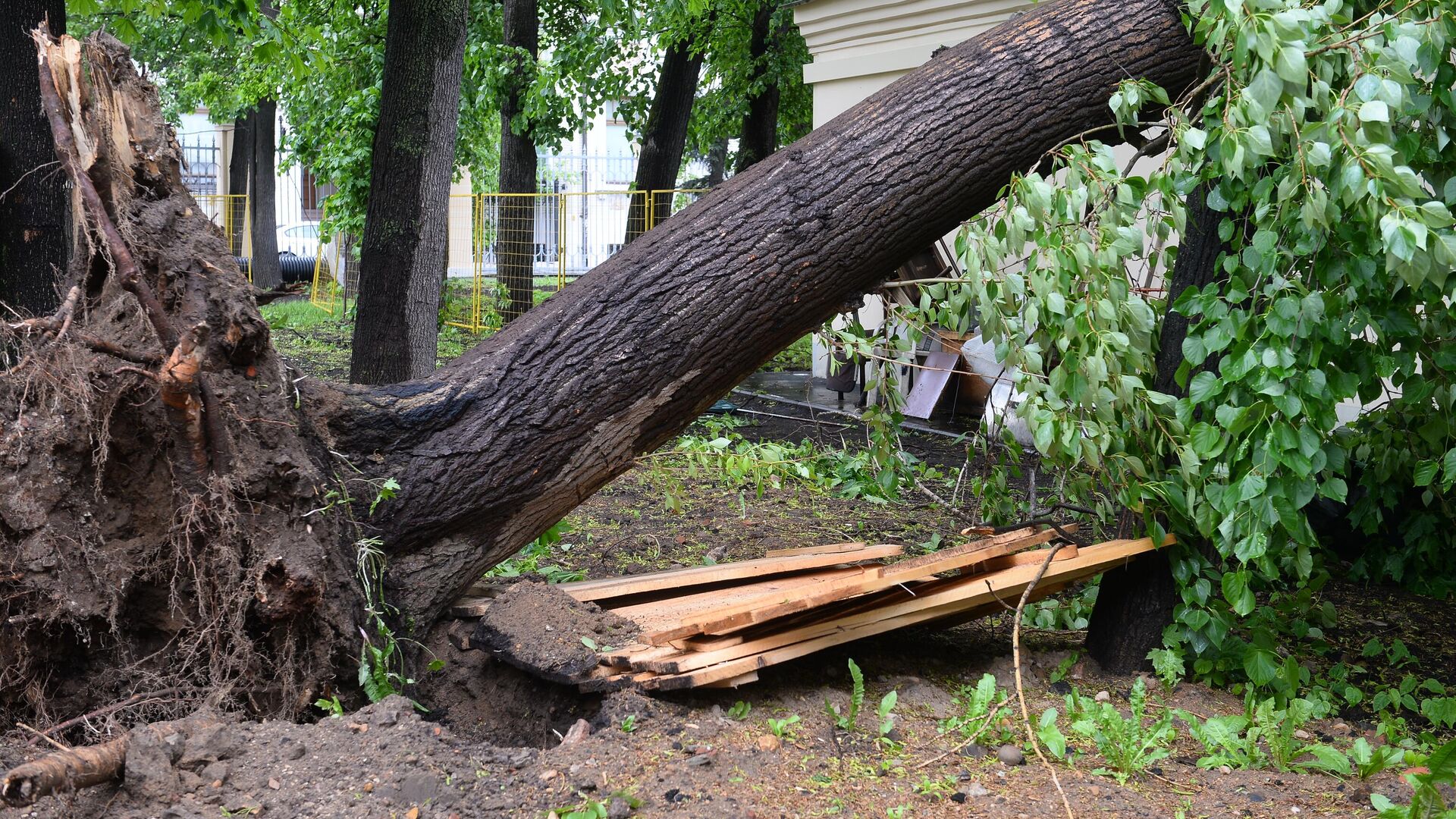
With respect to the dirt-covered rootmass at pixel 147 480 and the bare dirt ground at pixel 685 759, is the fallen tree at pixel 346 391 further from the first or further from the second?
the bare dirt ground at pixel 685 759

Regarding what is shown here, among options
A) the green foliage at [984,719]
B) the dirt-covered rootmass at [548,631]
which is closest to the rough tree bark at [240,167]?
the dirt-covered rootmass at [548,631]

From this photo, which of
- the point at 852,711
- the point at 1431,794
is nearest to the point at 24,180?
the point at 852,711

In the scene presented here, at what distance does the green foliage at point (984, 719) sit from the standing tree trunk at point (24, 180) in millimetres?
4576

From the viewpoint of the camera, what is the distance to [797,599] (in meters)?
3.27

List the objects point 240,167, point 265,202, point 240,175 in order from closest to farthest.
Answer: point 265,202
point 240,167
point 240,175

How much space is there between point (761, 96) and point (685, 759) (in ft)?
42.9

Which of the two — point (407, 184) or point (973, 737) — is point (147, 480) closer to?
point (973, 737)

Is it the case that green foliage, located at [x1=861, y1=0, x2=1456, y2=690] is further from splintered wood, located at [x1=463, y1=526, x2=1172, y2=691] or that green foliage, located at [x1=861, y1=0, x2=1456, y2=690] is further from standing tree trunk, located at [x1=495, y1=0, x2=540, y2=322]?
standing tree trunk, located at [x1=495, y1=0, x2=540, y2=322]

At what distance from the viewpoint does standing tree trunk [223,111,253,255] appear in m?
22.6

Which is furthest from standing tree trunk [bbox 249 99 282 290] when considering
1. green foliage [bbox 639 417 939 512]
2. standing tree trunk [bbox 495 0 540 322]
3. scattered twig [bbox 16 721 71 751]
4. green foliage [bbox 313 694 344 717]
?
scattered twig [bbox 16 721 71 751]

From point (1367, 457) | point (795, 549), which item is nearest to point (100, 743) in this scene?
point (795, 549)

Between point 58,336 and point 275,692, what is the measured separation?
45.2 inches

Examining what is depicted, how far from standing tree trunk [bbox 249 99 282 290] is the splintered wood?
16.1 meters

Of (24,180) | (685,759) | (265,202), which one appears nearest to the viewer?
(685,759)
